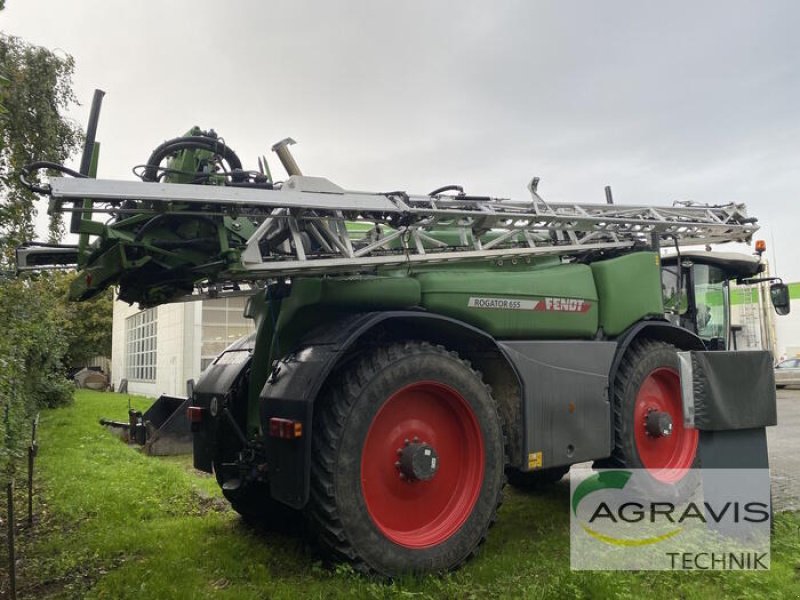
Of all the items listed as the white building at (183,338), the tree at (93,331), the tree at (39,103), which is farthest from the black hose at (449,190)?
the tree at (93,331)

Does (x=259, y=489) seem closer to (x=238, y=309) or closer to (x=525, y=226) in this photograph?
(x=525, y=226)

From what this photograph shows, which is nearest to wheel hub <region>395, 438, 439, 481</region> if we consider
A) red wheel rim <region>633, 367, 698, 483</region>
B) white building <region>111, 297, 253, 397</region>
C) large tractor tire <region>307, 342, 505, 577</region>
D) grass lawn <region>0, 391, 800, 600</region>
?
large tractor tire <region>307, 342, 505, 577</region>

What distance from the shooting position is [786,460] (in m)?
8.86

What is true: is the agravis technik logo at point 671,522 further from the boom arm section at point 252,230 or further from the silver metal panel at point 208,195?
the silver metal panel at point 208,195

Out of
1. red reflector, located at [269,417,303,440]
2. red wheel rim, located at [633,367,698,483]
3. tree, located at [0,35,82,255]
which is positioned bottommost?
red wheel rim, located at [633,367,698,483]

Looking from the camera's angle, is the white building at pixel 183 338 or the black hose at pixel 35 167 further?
the white building at pixel 183 338

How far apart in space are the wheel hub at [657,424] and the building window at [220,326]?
1322 cm

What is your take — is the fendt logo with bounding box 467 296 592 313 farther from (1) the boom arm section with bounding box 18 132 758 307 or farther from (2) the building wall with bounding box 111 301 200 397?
(2) the building wall with bounding box 111 301 200 397

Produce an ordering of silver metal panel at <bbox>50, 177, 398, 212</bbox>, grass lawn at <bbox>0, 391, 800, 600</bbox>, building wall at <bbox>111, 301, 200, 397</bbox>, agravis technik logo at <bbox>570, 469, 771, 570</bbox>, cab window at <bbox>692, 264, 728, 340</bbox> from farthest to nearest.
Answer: building wall at <bbox>111, 301, 200, 397</bbox>
cab window at <bbox>692, 264, 728, 340</bbox>
agravis technik logo at <bbox>570, 469, 771, 570</bbox>
grass lawn at <bbox>0, 391, 800, 600</bbox>
silver metal panel at <bbox>50, 177, 398, 212</bbox>

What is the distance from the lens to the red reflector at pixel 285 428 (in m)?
3.99

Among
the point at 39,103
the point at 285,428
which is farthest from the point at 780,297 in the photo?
the point at 39,103

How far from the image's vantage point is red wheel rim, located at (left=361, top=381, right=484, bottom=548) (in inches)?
172

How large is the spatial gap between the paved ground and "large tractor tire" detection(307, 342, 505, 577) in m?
3.51

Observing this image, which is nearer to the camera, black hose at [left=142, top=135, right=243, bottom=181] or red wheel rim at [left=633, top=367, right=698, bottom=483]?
black hose at [left=142, top=135, right=243, bottom=181]
